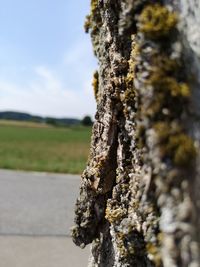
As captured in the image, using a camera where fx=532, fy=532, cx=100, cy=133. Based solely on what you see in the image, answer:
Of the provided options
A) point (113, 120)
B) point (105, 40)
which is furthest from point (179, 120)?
point (105, 40)

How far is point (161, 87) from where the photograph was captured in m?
0.98

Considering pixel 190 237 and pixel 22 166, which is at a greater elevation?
pixel 190 237

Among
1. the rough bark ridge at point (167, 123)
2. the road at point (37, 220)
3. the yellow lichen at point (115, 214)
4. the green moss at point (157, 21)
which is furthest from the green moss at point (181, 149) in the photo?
the road at point (37, 220)

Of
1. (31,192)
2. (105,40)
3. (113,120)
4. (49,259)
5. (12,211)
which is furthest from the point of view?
(31,192)

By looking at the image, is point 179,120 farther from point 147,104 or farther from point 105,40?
point 105,40

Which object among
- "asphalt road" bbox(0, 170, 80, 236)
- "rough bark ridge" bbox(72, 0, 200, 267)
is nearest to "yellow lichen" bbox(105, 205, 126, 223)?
"rough bark ridge" bbox(72, 0, 200, 267)

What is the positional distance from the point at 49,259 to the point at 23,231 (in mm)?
1211

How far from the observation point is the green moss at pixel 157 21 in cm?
100

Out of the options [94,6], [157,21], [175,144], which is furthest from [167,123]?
[94,6]

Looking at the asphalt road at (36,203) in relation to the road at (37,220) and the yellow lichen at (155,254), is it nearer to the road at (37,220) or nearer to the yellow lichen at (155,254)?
the road at (37,220)

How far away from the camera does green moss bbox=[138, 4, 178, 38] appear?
1.00 meters

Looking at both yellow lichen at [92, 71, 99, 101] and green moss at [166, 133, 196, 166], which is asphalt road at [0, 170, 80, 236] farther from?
green moss at [166, 133, 196, 166]

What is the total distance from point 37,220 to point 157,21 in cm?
493

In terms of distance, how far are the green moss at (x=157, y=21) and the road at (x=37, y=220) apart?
296 centimetres
